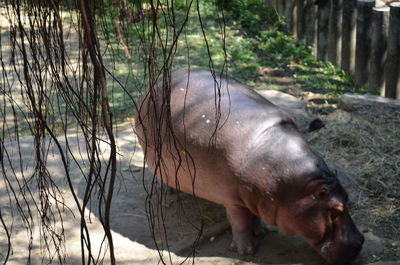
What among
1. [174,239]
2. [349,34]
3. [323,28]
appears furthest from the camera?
[323,28]

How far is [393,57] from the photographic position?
6.45 m

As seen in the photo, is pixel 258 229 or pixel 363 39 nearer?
pixel 258 229

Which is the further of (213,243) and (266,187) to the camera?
(213,243)

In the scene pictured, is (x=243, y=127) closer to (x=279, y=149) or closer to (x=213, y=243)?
(x=279, y=149)

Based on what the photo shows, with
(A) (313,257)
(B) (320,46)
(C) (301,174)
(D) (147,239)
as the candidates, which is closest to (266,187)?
(C) (301,174)

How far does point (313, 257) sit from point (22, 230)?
1956 mm

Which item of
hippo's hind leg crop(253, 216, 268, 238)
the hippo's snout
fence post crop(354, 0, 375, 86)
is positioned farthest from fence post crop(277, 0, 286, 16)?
the hippo's snout

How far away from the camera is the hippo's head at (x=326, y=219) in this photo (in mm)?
3588

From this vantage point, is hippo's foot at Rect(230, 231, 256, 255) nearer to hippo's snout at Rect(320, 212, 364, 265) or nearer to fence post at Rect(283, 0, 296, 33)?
hippo's snout at Rect(320, 212, 364, 265)

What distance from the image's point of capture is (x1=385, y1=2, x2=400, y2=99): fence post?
20.9 ft

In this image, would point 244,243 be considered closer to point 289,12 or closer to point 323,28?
point 323,28

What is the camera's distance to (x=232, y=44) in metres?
8.85

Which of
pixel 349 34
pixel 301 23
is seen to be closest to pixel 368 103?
pixel 349 34

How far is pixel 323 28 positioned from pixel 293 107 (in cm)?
Answer: 254
